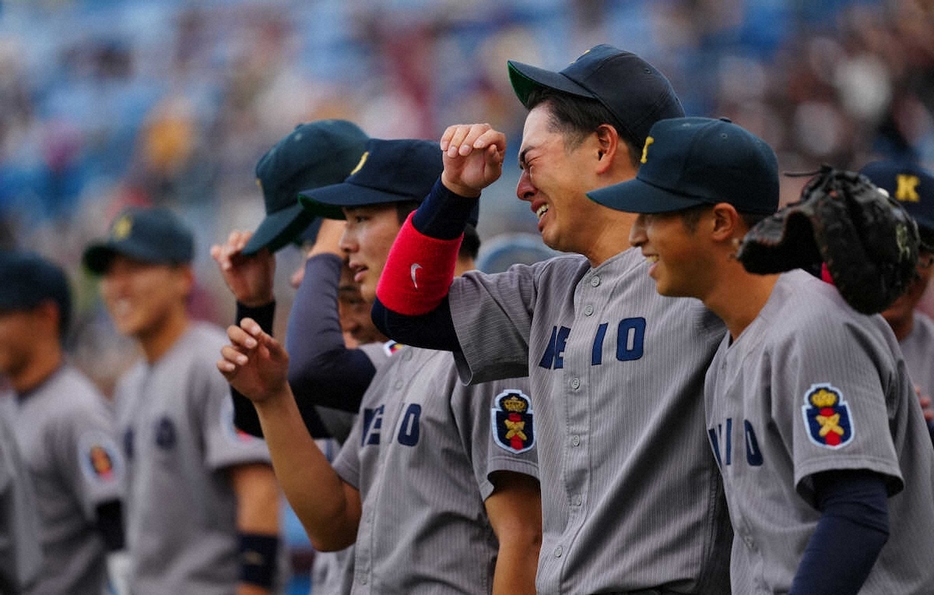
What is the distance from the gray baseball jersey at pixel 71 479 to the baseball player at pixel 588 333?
285 centimetres

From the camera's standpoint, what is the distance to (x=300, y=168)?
150 inches

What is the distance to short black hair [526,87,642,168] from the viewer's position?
270 cm

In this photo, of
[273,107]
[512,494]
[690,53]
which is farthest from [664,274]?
[273,107]

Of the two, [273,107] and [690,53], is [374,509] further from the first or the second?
[273,107]

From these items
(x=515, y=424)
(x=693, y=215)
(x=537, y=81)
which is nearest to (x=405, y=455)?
(x=515, y=424)

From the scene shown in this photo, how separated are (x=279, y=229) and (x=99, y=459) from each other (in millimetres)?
2080

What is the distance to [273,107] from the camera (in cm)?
1234

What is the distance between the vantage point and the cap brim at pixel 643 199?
92.4 inches

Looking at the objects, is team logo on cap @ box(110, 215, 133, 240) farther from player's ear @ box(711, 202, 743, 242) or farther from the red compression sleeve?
player's ear @ box(711, 202, 743, 242)

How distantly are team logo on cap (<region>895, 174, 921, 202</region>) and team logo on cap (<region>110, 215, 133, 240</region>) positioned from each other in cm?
319

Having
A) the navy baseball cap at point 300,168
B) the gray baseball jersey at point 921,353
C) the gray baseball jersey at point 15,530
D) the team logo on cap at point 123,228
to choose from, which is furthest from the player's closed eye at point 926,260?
the team logo on cap at point 123,228

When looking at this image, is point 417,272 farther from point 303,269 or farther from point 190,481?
point 190,481

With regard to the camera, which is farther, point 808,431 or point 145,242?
point 145,242

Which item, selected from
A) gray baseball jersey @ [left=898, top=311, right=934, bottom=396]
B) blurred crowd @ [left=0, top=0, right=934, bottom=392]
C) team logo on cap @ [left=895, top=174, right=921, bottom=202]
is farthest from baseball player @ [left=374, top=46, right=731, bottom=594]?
blurred crowd @ [left=0, top=0, right=934, bottom=392]
